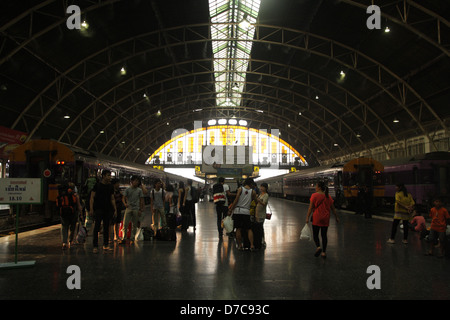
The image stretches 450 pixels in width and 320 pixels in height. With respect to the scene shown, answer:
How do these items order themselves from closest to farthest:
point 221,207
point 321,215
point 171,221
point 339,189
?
point 321,215, point 171,221, point 221,207, point 339,189

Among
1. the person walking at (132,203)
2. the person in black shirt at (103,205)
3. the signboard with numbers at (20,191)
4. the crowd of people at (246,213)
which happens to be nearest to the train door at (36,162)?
the crowd of people at (246,213)

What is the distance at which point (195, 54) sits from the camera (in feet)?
105

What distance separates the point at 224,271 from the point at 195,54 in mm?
27893

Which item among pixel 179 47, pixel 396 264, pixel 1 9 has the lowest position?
pixel 396 264

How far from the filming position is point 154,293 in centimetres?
501

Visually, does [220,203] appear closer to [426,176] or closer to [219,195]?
[219,195]

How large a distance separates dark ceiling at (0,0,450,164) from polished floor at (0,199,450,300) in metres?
15.8

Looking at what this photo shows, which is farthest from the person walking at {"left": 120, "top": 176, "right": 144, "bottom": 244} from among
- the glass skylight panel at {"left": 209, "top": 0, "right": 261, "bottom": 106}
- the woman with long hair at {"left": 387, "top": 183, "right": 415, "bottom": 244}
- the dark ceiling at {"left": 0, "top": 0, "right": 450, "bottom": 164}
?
the glass skylight panel at {"left": 209, "top": 0, "right": 261, "bottom": 106}

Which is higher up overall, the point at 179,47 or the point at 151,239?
the point at 179,47

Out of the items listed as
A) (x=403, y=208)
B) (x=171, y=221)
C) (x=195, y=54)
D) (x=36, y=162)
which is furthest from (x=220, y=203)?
(x=195, y=54)

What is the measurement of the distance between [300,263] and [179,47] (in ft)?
84.4
